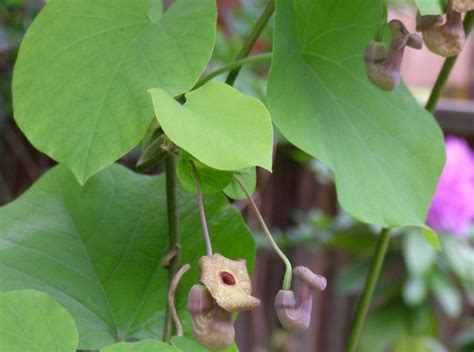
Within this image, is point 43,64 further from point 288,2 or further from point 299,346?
point 299,346

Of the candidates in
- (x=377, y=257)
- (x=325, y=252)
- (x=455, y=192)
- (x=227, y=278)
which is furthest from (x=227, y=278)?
(x=325, y=252)

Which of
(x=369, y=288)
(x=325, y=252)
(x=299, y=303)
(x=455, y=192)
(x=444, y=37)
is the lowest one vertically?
(x=325, y=252)

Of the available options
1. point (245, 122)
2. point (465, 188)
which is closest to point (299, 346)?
point (465, 188)

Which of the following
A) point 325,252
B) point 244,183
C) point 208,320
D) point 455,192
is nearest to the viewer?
point 208,320

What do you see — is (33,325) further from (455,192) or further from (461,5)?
(455,192)

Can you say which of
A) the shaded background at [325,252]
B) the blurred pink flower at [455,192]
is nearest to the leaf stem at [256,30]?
the shaded background at [325,252]

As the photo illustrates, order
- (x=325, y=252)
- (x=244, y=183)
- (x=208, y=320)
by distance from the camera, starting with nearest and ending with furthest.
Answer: (x=208, y=320)
(x=244, y=183)
(x=325, y=252)

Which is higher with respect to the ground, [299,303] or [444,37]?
[444,37]

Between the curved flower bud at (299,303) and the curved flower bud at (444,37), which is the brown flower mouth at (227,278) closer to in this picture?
A: the curved flower bud at (299,303)
